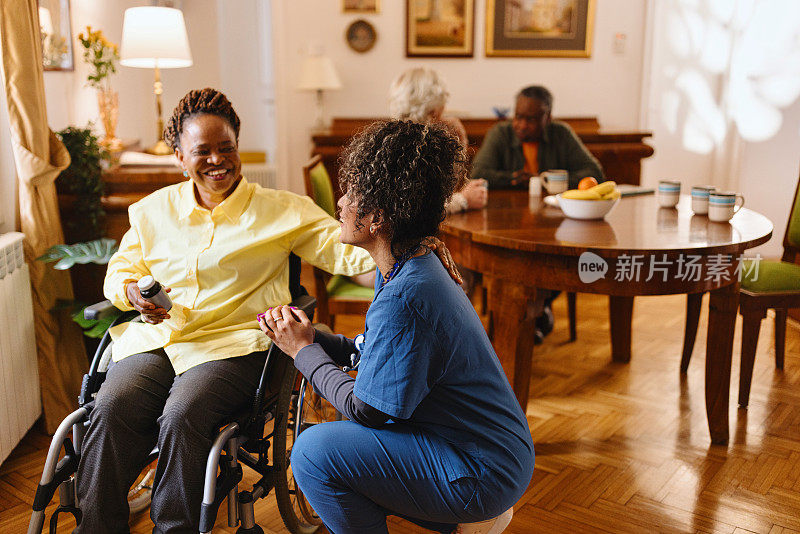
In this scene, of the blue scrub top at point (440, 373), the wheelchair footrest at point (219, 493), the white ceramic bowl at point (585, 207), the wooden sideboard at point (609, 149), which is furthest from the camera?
the wooden sideboard at point (609, 149)

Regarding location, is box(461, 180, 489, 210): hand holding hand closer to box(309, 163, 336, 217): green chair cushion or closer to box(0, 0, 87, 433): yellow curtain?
box(309, 163, 336, 217): green chair cushion

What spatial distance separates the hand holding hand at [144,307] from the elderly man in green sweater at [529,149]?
181 cm

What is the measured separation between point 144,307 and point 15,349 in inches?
31.6

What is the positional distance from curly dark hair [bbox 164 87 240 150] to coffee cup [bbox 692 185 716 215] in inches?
64.6

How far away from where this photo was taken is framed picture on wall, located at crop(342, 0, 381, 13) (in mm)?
5246

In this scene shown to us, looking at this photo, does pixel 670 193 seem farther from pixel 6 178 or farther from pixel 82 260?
pixel 6 178

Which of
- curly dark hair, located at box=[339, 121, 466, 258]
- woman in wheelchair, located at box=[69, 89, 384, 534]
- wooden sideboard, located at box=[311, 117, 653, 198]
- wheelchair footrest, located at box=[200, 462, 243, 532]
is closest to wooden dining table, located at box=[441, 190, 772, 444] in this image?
woman in wheelchair, located at box=[69, 89, 384, 534]

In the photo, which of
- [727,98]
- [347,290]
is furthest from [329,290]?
[727,98]

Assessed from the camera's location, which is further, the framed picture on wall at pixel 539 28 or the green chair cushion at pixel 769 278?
the framed picture on wall at pixel 539 28

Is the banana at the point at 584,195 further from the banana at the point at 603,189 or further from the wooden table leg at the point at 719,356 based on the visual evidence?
the wooden table leg at the point at 719,356

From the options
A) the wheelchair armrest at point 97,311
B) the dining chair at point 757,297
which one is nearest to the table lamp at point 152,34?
the wheelchair armrest at point 97,311

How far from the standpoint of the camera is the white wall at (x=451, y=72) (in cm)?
527

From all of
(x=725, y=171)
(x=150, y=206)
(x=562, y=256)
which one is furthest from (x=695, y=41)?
(x=150, y=206)

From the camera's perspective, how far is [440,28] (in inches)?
209
